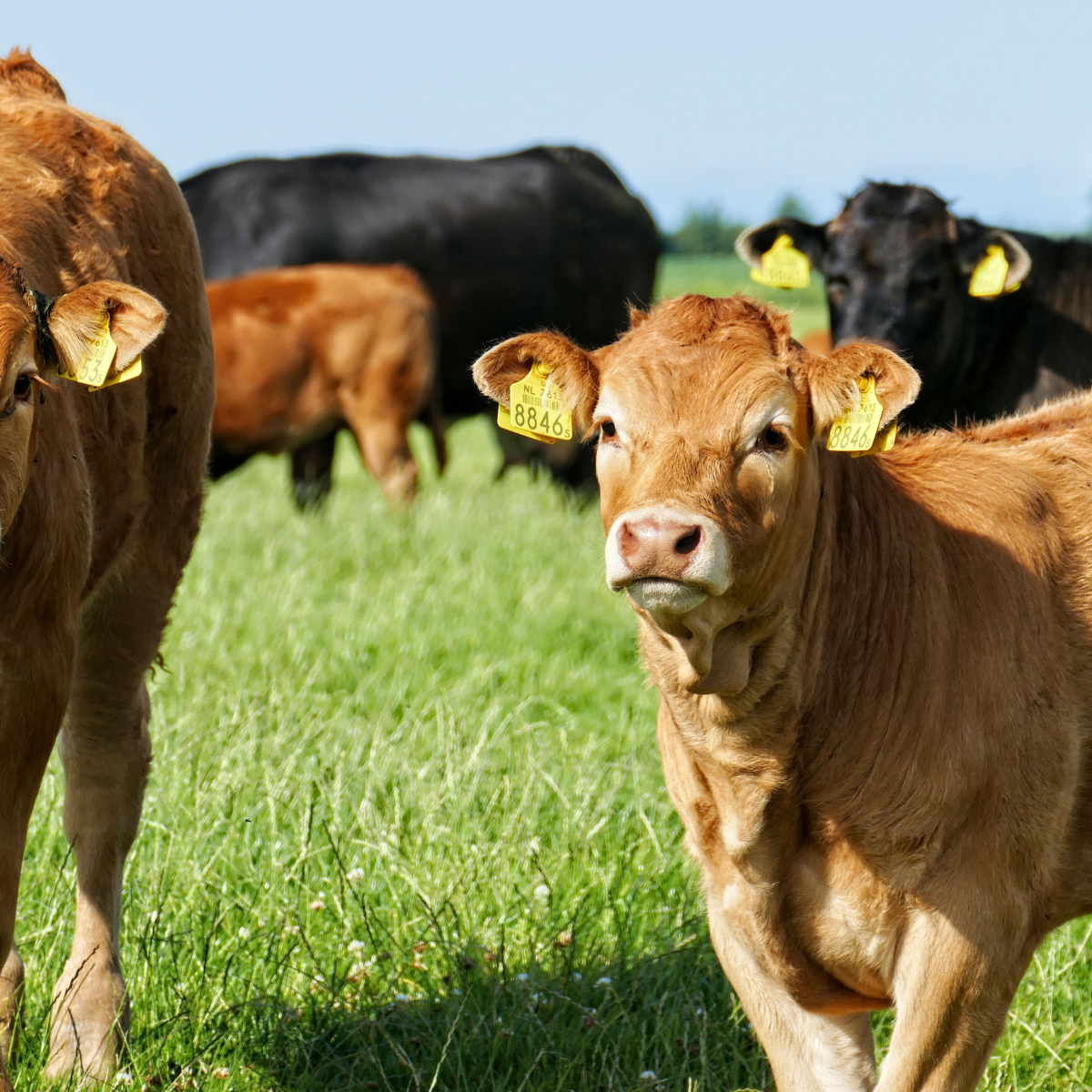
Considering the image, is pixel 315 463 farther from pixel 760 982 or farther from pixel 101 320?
pixel 760 982

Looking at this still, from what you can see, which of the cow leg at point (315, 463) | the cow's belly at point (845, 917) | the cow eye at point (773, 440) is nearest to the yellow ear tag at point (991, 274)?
the cow eye at point (773, 440)

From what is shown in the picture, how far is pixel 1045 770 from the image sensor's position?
2.95 metres

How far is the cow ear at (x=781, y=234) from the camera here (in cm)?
736

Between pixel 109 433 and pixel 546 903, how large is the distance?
5.39 feet

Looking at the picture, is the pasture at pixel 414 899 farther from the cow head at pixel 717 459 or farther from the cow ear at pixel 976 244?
the cow ear at pixel 976 244

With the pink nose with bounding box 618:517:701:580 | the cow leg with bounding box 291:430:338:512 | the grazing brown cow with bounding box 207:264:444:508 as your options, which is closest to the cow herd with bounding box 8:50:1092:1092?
the pink nose with bounding box 618:517:701:580

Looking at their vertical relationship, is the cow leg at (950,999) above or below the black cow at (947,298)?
above

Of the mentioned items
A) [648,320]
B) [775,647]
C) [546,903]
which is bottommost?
[546,903]

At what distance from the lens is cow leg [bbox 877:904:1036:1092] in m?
2.80

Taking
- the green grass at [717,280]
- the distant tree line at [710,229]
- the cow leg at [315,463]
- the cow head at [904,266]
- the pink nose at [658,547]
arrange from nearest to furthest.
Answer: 1. the pink nose at [658,547]
2. the cow head at [904,266]
3. the cow leg at [315,463]
4. the green grass at [717,280]
5. the distant tree line at [710,229]

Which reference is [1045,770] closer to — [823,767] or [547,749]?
[823,767]

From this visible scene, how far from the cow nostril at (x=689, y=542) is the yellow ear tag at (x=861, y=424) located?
1.46 feet

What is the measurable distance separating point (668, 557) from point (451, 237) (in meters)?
11.1

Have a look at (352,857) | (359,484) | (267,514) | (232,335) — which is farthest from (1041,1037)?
(359,484)
